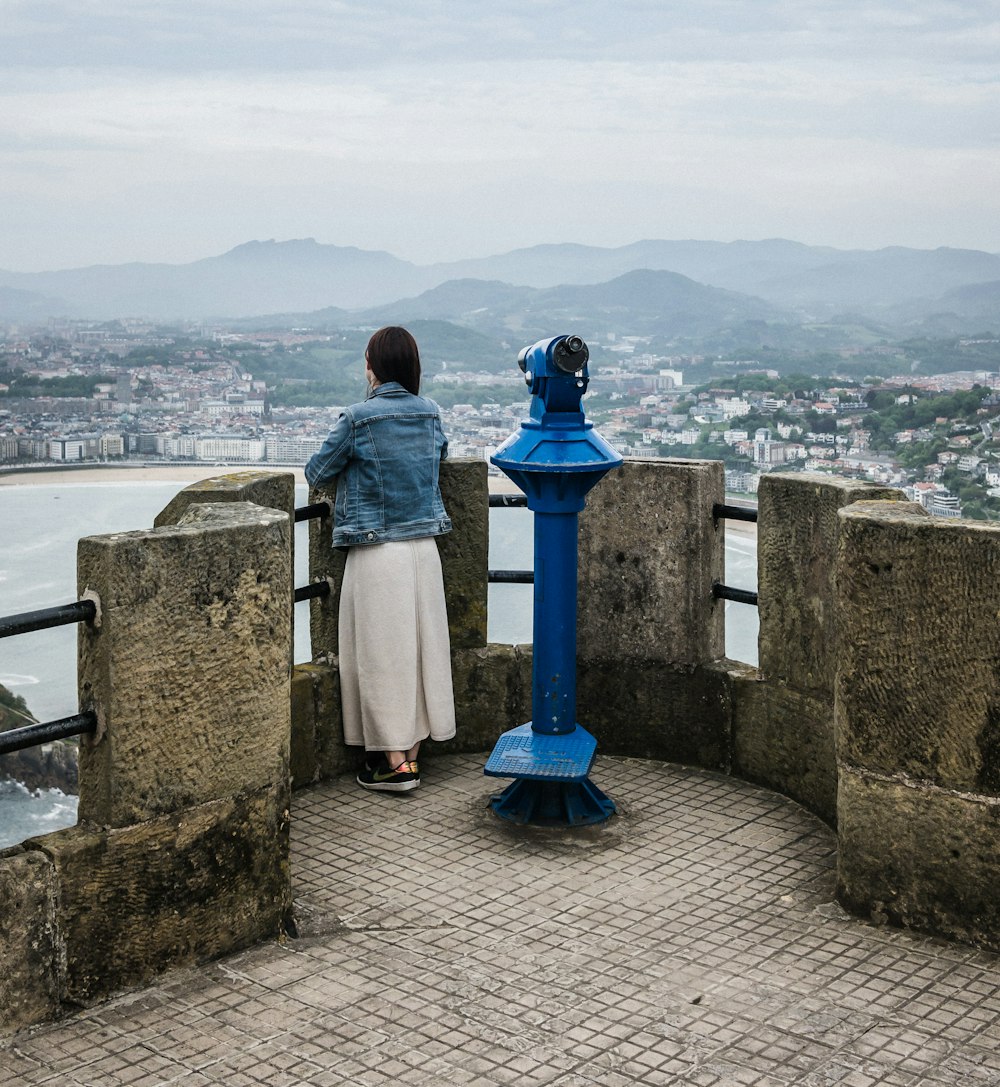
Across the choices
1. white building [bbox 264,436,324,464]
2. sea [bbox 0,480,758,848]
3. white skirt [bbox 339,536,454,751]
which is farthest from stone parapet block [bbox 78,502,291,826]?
sea [bbox 0,480,758,848]

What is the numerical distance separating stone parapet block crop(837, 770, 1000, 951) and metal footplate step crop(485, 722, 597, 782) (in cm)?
108

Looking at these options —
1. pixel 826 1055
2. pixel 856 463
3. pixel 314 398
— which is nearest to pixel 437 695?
pixel 826 1055

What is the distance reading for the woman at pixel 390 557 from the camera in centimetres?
561

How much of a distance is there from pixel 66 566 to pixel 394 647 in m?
40.8

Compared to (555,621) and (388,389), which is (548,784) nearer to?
(555,621)

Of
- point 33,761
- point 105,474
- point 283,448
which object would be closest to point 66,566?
point 105,474

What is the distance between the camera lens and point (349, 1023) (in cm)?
386

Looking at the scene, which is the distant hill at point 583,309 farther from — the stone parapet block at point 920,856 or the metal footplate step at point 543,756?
the stone parapet block at point 920,856

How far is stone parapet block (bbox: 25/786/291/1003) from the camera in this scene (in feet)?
12.9

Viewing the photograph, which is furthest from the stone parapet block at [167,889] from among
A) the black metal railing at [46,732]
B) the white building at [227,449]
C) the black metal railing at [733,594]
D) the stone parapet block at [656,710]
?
the white building at [227,449]

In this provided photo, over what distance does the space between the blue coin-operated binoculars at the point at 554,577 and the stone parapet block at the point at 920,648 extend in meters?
1.16

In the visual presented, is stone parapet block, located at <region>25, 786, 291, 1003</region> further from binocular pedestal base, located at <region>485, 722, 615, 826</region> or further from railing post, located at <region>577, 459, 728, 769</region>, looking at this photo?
railing post, located at <region>577, 459, 728, 769</region>

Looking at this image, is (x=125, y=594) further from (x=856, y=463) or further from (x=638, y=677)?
(x=856, y=463)

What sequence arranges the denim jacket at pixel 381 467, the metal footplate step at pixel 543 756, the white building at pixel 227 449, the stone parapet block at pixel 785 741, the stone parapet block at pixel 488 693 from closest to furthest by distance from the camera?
the metal footplate step at pixel 543 756
the stone parapet block at pixel 785 741
the denim jacket at pixel 381 467
the stone parapet block at pixel 488 693
the white building at pixel 227 449
